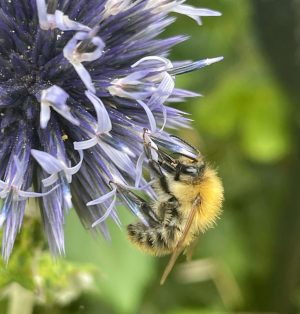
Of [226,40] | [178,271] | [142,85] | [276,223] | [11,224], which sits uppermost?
[142,85]

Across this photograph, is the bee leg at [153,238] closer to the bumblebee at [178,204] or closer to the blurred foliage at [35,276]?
the bumblebee at [178,204]

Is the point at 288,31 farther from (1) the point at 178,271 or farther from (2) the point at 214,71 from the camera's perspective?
(1) the point at 178,271

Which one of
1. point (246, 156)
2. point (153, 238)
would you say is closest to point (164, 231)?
point (153, 238)

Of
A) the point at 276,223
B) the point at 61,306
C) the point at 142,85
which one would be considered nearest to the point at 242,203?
the point at 276,223

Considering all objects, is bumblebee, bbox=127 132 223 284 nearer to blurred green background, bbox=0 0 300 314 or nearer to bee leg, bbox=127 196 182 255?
bee leg, bbox=127 196 182 255

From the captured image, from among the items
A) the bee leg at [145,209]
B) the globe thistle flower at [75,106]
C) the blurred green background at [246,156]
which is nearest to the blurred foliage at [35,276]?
the globe thistle flower at [75,106]

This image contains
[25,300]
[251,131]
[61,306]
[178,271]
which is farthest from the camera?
[251,131]

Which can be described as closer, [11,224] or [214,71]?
[11,224]

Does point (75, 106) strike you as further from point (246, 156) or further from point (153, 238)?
point (246, 156)
